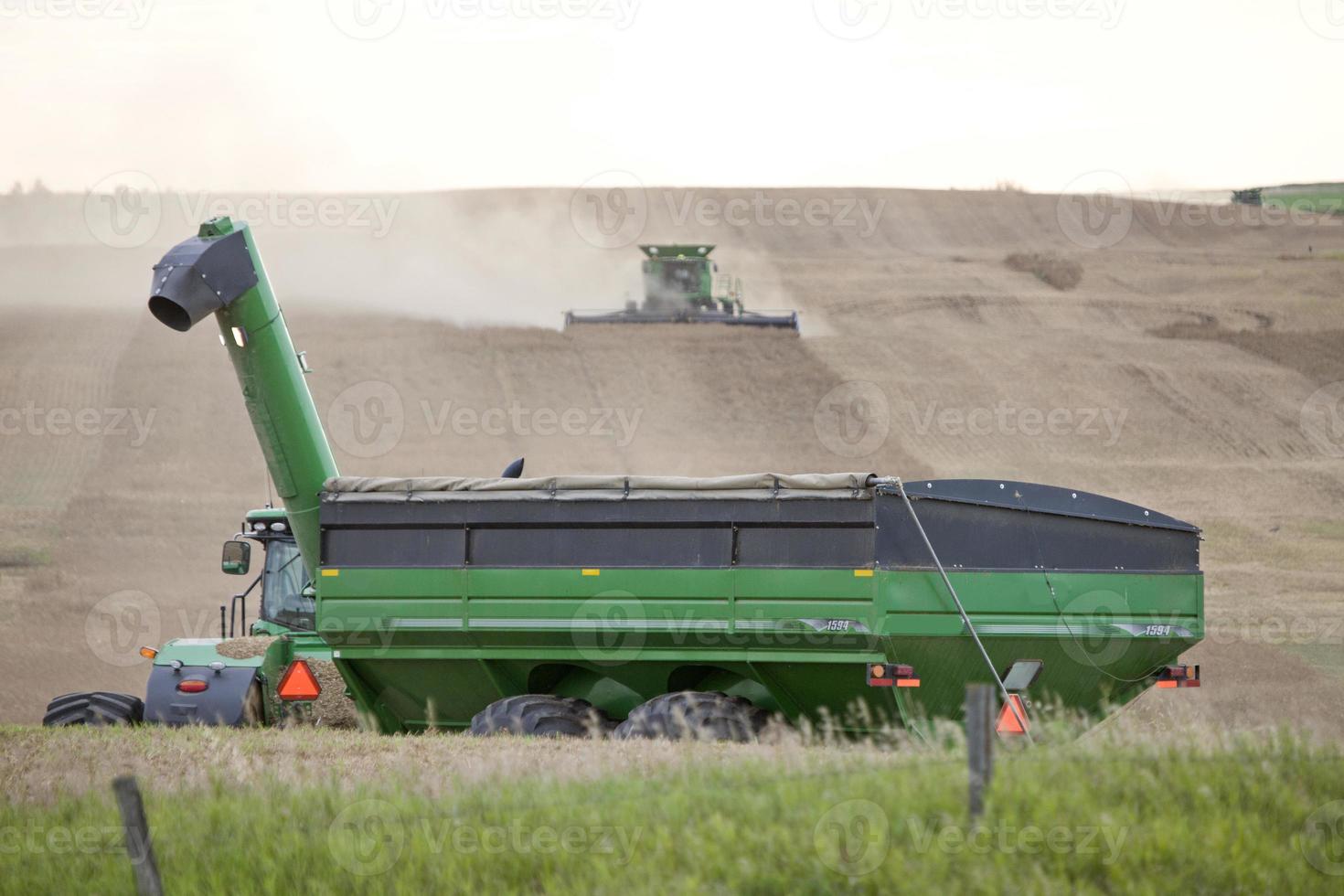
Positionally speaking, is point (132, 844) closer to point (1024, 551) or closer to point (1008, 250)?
point (1024, 551)

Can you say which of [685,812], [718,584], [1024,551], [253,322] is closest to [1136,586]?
[1024,551]

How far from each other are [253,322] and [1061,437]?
90.5ft
